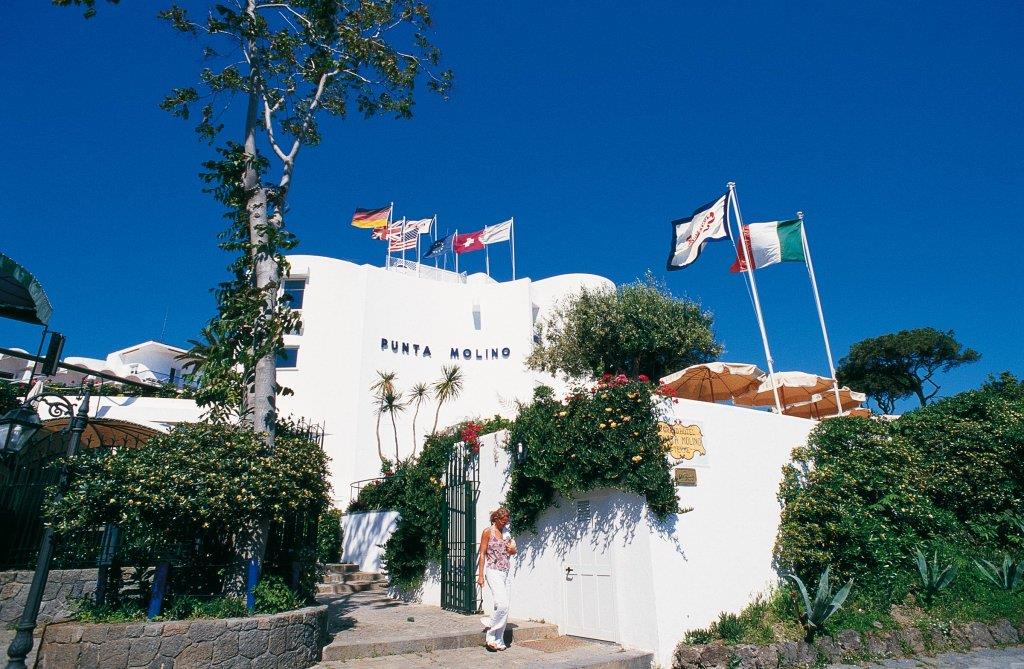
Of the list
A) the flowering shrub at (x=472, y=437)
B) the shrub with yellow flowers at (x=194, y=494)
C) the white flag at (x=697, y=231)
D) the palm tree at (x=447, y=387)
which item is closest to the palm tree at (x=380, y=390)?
the palm tree at (x=447, y=387)

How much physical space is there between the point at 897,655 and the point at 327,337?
2372cm

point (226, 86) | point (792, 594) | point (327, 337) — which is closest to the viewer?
point (792, 594)

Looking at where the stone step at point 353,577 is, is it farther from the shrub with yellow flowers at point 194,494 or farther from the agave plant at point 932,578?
the agave plant at point 932,578

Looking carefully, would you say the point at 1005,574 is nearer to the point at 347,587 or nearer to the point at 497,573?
the point at 497,573

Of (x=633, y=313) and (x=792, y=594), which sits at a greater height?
(x=633, y=313)

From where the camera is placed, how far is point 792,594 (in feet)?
28.7

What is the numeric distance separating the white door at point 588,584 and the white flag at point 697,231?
24.1ft

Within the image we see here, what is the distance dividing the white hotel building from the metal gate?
13694 millimetres

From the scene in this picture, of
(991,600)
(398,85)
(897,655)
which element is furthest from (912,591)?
(398,85)

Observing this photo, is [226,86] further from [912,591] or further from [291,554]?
[912,591]

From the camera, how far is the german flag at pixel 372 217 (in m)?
30.0

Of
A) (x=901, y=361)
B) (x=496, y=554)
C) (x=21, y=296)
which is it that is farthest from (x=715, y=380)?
(x=901, y=361)

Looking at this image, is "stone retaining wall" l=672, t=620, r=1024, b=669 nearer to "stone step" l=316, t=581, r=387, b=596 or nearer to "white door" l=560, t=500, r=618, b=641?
"white door" l=560, t=500, r=618, b=641

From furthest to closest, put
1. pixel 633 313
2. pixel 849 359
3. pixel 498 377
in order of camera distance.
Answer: pixel 849 359 → pixel 498 377 → pixel 633 313
